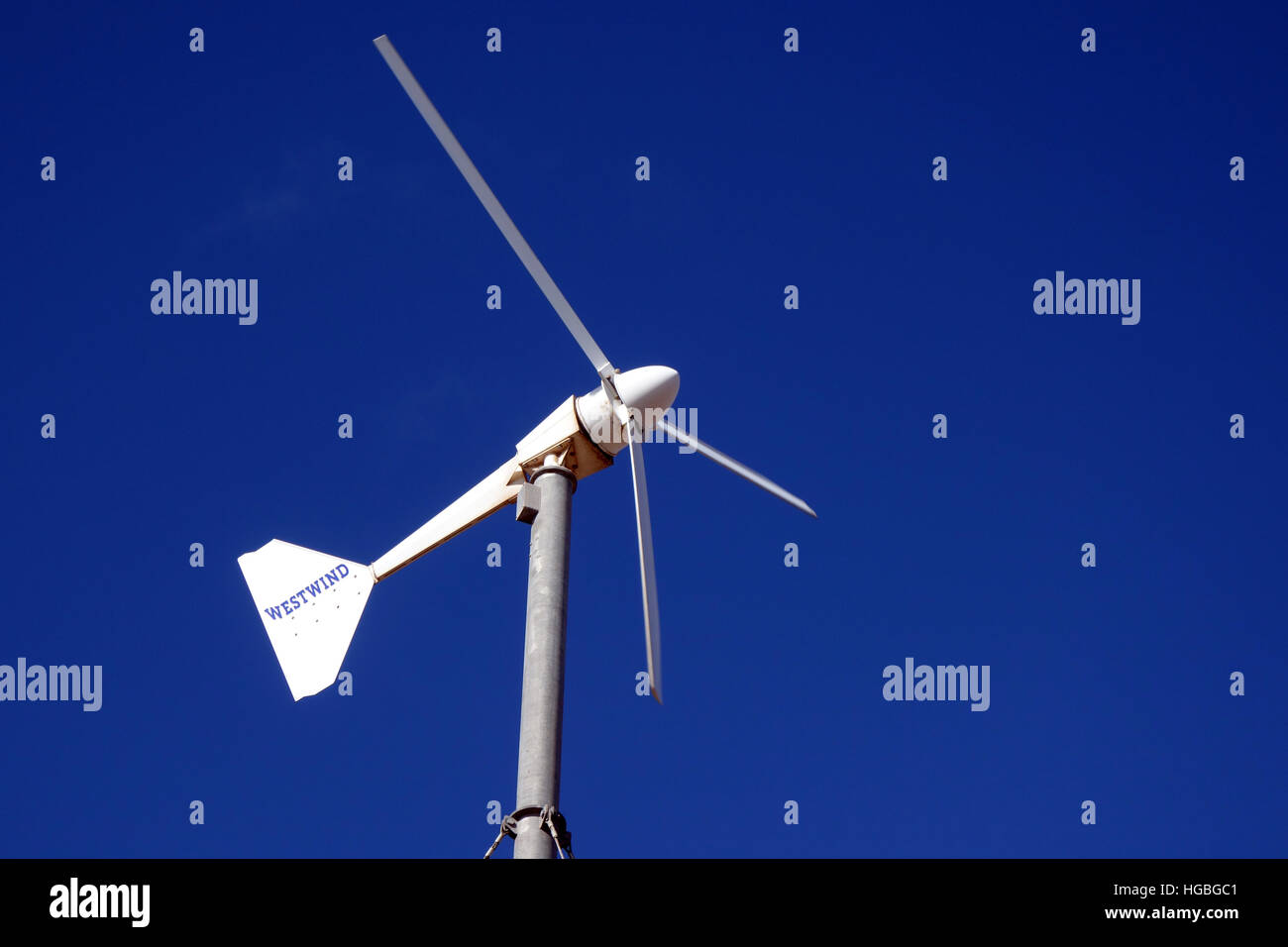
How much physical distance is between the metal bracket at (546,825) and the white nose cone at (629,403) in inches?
238

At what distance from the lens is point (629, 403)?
21047 millimetres

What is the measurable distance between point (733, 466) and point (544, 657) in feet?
18.3

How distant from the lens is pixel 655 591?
1989 centimetres

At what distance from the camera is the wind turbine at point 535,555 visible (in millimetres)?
17828

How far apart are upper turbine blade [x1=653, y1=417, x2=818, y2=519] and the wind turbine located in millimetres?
22

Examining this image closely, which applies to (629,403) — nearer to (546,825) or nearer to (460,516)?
(460,516)

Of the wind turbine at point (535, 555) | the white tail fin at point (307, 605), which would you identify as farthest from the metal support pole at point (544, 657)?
the white tail fin at point (307, 605)

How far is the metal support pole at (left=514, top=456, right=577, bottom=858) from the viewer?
680 inches

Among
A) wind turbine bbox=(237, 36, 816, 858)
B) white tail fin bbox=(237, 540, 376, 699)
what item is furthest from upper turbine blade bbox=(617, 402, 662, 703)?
white tail fin bbox=(237, 540, 376, 699)

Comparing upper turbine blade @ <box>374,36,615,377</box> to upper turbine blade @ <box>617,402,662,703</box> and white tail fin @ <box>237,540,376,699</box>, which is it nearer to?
upper turbine blade @ <box>617,402,662,703</box>
